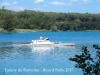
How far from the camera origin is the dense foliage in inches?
4345

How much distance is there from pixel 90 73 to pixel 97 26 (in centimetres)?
11977

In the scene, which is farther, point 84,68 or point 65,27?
point 65,27

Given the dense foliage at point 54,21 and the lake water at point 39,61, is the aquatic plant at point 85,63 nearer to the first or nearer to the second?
the lake water at point 39,61

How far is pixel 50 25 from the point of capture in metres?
113

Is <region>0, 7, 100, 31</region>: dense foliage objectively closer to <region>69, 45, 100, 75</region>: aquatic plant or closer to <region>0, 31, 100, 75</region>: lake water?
<region>0, 31, 100, 75</region>: lake water

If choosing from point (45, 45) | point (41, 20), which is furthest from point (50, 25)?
point (45, 45)

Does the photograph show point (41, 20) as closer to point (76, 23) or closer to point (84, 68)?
point (76, 23)

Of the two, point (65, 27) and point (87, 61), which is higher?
point (87, 61)

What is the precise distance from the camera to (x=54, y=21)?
A: 4601 inches

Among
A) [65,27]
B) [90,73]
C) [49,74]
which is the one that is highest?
[90,73]

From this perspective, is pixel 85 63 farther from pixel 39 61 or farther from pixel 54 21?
pixel 54 21

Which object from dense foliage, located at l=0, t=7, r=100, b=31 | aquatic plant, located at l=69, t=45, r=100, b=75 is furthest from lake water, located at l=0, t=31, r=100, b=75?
dense foliage, located at l=0, t=7, r=100, b=31

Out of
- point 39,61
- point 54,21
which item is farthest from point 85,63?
point 54,21

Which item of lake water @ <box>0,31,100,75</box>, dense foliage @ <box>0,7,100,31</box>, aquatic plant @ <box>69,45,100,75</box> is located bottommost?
dense foliage @ <box>0,7,100,31</box>
